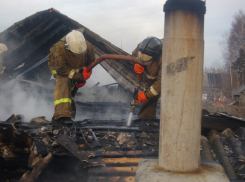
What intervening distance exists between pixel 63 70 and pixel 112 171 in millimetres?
2077

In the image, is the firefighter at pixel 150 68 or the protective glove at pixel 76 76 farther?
the protective glove at pixel 76 76

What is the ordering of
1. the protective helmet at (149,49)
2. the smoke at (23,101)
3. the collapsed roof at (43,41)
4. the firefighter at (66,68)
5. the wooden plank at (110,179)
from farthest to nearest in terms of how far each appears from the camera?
the smoke at (23,101) < the collapsed roof at (43,41) < the firefighter at (66,68) < the protective helmet at (149,49) < the wooden plank at (110,179)

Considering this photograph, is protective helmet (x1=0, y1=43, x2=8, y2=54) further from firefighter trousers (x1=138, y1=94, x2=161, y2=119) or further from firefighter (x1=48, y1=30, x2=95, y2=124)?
firefighter trousers (x1=138, y1=94, x2=161, y2=119)

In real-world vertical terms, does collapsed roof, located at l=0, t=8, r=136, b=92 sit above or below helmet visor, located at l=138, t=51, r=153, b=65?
above

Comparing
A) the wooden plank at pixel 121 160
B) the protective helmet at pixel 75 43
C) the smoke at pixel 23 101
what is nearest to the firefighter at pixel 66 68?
the protective helmet at pixel 75 43

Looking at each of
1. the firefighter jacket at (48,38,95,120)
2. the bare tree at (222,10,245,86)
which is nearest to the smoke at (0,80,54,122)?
the firefighter jacket at (48,38,95,120)

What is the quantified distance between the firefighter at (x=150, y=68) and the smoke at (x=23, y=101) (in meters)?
3.40

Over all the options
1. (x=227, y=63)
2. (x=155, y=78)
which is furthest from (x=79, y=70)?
(x=227, y=63)

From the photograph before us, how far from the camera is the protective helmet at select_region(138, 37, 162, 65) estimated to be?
3.43 metres

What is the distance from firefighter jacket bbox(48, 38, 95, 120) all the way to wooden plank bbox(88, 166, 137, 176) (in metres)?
1.23

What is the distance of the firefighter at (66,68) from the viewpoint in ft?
11.6

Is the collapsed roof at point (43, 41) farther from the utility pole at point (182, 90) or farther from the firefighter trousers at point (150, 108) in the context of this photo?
the utility pole at point (182, 90)

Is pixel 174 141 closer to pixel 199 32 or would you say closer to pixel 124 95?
pixel 199 32

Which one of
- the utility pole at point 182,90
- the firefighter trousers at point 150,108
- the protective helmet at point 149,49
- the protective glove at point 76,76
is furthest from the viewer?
the firefighter trousers at point 150,108
